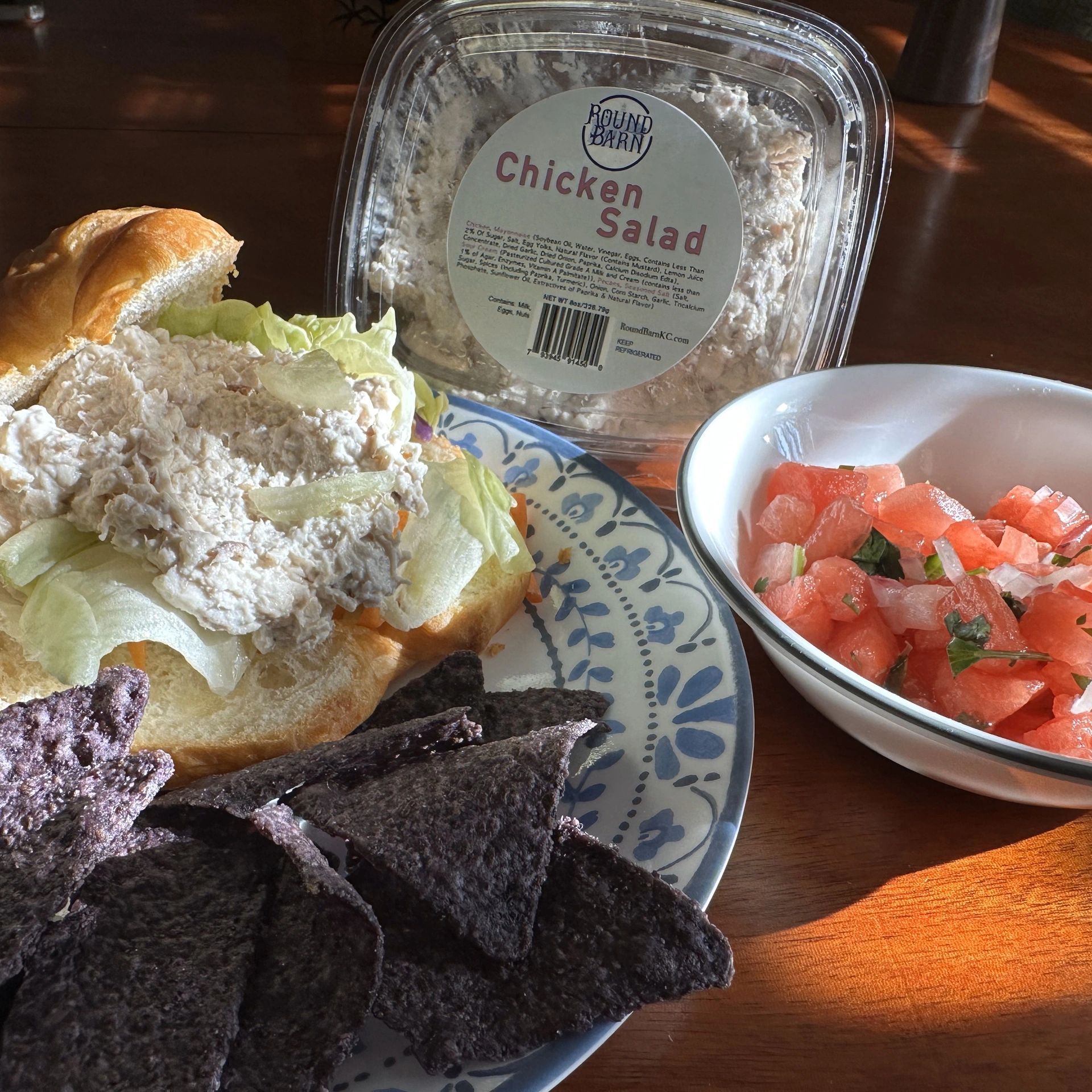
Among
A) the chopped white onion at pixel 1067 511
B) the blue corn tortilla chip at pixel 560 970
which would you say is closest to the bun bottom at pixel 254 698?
the blue corn tortilla chip at pixel 560 970

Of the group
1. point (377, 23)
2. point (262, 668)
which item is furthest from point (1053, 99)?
point (262, 668)

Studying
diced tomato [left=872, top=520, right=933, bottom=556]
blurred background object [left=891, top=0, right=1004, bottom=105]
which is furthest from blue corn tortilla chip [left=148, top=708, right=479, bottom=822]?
blurred background object [left=891, top=0, right=1004, bottom=105]

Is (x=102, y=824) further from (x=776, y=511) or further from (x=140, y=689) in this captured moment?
(x=776, y=511)

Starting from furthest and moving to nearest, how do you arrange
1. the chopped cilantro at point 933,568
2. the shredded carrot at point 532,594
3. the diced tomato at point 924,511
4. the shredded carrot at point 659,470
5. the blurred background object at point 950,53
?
the blurred background object at point 950,53
the shredded carrot at point 659,470
the shredded carrot at point 532,594
the diced tomato at point 924,511
the chopped cilantro at point 933,568

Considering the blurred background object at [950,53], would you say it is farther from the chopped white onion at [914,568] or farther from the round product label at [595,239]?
the chopped white onion at [914,568]

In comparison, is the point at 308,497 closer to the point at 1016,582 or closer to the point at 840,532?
the point at 840,532

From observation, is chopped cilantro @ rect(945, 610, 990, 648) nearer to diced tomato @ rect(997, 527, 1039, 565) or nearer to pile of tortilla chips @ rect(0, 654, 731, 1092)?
diced tomato @ rect(997, 527, 1039, 565)
